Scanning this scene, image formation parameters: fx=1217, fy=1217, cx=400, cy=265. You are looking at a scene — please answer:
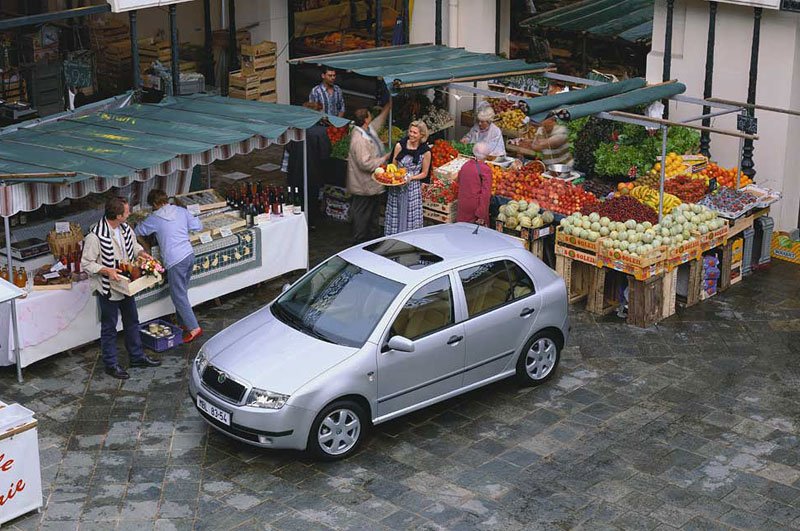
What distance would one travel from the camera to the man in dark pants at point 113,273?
12031 millimetres

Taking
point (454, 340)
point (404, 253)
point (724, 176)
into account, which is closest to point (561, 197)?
point (724, 176)

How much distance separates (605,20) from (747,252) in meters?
6.86

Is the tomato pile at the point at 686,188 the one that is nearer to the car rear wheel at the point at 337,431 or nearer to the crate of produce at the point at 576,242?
the crate of produce at the point at 576,242

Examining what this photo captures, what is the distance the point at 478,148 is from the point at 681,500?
19.4ft

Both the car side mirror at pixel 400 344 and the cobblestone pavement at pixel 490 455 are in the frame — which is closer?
the cobblestone pavement at pixel 490 455

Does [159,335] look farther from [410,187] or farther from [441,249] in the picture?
[410,187]

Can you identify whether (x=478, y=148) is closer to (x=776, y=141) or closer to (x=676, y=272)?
(x=676, y=272)

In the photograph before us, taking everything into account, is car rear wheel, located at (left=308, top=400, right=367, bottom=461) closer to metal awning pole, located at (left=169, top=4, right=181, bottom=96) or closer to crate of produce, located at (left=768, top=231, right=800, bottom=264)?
metal awning pole, located at (left=169, top=4, right=181, bottom=96)

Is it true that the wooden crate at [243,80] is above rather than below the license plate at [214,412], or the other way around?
above

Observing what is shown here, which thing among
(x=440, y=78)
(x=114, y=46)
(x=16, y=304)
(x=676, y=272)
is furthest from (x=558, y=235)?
(x=114, y=46)

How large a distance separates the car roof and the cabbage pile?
205 cm

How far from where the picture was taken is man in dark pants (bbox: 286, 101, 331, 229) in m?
16.4

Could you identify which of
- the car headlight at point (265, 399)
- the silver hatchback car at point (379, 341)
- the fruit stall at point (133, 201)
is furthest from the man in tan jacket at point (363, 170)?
the car headlight at point (265, 399)

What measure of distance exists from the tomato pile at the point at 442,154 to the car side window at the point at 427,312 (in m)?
5.69
